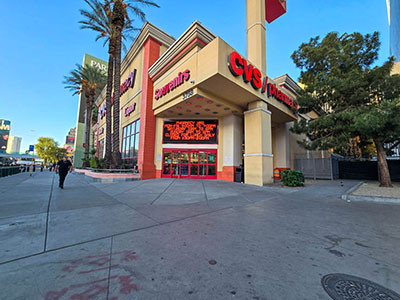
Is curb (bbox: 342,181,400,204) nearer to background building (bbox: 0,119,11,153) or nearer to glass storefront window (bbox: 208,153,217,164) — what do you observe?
glass storefront window (bbox: 208,153,217,164)

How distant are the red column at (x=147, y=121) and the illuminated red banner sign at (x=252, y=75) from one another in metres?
8.30

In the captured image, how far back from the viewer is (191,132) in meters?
16.0

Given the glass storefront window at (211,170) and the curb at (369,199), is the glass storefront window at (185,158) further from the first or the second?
the curb at (369,199)

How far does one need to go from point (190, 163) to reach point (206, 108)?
5.10 m

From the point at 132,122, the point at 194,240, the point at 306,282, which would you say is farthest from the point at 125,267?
the point at 132,122

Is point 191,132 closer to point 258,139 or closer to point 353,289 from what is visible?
point 258,139

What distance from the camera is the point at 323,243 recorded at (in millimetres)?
3260

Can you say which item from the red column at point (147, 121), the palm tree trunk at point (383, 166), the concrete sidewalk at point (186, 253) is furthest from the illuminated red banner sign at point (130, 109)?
the palm tree trunk at point (383, 166)

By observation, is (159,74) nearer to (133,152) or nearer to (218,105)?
(218,105)

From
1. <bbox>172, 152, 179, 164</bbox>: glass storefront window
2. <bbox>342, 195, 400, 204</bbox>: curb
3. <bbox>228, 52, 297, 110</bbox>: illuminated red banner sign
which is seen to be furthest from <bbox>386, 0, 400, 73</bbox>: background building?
<bbox>172, 152, 179, 164</bbox>: glass storefront window

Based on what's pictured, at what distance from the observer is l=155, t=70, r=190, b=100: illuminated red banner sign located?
470 inches

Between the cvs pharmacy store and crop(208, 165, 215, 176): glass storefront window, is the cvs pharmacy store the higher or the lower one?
the higher one

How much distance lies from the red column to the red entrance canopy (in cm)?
1324

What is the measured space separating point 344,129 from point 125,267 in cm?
1398
